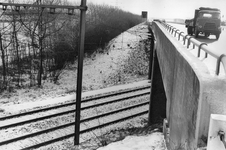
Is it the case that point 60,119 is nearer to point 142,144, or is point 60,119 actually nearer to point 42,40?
point 142,144

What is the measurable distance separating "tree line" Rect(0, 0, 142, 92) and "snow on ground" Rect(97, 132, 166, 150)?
12.3 metres

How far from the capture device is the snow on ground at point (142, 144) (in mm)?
9039

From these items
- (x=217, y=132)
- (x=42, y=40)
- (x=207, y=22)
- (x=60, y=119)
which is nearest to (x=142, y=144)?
(x=60, y=119)

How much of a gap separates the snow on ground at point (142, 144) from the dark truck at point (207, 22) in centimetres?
955

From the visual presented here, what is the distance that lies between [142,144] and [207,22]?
37.4 ft

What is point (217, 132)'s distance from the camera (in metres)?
2.34

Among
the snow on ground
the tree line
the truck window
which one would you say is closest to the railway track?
the snow on ground

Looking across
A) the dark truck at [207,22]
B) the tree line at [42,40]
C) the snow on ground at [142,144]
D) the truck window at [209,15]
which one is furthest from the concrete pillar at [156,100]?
the tree line at [42,40]

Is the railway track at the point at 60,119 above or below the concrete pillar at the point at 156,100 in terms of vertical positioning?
below

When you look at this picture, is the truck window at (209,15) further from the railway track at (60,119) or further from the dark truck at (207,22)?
the railway track at (60,119)

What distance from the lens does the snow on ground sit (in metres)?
9.04

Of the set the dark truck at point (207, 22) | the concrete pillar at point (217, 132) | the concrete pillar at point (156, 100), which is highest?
the dark truck at point (207, 22)

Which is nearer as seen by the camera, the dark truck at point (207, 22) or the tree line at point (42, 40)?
the dark truck at point (207, 22)

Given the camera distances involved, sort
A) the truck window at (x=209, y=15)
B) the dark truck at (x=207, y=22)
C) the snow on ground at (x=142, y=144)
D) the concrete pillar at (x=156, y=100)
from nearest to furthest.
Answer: the snow on ground at (x=142, y=144), the concrete pillar at (x=156, y=100), the dark truck at (x=207, y=22), the truck window at (x=209, y=15)
